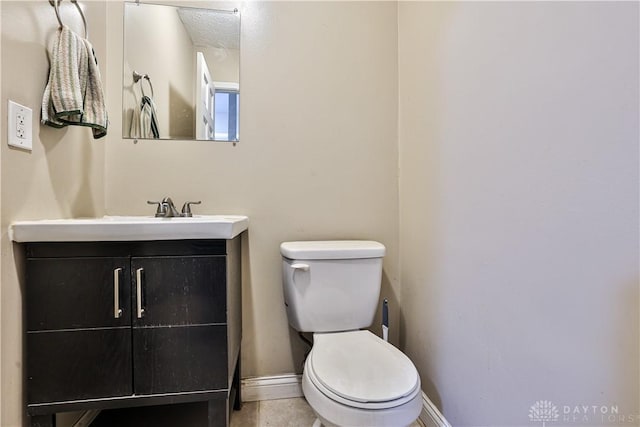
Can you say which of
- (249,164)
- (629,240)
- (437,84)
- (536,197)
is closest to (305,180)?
(249,164)

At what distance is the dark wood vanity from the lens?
83cm

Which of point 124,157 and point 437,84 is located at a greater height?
point 437,84

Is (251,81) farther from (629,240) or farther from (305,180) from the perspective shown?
(629,240)

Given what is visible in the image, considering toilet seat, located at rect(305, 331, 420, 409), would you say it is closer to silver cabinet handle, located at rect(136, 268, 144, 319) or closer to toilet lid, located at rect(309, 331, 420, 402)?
toilet lid, located at rect(309, 331, 420, 402)

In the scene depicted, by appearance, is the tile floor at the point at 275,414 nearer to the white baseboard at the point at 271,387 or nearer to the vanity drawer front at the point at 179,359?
the white baseboard at the point at 271,387

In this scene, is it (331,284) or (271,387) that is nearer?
(331,284)

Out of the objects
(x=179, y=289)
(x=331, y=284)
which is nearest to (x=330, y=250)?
(x=331, y=284)

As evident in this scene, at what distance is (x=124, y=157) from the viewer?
132 centimetres

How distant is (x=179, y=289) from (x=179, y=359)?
21 centimetres

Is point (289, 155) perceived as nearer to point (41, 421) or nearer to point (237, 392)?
point (237, 392)

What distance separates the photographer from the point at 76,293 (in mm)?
839

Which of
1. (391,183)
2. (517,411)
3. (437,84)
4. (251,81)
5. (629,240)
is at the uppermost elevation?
(251,81)

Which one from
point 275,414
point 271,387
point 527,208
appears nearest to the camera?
point 527,208

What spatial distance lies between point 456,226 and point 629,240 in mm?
496
